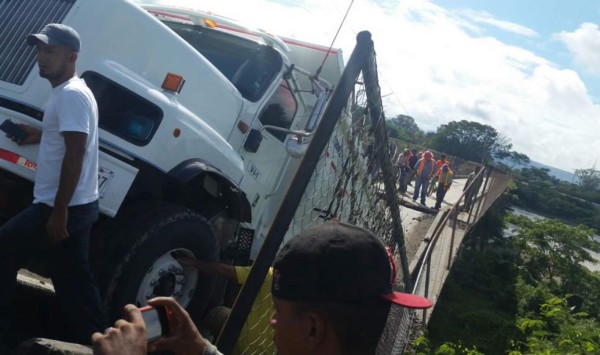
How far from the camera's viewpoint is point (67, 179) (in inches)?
109

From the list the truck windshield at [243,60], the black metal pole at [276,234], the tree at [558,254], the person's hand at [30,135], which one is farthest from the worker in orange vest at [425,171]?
the black metal pole at [276,234]

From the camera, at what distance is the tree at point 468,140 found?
59625mm

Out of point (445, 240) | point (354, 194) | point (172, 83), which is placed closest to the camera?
point (172, 83)

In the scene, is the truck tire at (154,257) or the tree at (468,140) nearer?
the truck tire at (154,257)

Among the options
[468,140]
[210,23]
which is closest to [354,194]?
[210,23]

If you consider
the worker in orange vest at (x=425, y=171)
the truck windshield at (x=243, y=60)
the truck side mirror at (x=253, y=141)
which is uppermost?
the worker in orange vest at (x=425, y=171)

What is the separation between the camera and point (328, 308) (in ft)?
4.64

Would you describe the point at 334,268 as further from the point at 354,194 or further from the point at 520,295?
the point at 520,295

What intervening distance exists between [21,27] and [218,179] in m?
1.71

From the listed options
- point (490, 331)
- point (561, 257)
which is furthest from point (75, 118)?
point (561, 257)

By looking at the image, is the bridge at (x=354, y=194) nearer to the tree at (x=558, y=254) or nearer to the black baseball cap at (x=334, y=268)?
the black baseball cap at (x=334, y=268)

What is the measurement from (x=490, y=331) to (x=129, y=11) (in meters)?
7.75

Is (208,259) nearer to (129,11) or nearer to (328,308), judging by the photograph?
(129,11)

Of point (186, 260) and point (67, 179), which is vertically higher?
point (67, 179)
